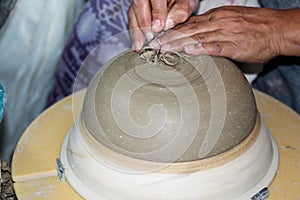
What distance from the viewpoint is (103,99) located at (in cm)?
121

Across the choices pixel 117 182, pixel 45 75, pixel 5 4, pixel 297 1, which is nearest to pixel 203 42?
pixel 117 182

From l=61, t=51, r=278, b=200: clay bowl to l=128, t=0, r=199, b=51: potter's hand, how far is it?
0.25ft

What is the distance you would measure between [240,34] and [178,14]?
150 millimetres

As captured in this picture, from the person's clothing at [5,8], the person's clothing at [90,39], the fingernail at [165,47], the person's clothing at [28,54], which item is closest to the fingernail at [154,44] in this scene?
the fingernail at [165,47]

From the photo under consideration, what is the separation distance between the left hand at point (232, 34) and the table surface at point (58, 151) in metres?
0.18

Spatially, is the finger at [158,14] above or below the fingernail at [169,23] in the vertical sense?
above

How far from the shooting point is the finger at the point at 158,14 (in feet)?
4.21

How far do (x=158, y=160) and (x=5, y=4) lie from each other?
769 millimetres

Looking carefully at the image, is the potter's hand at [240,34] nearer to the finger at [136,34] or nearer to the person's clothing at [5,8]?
Answer: the finger at [136,34]

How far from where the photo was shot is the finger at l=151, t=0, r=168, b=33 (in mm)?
1282

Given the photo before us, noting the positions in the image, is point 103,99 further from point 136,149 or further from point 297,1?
point 297,1

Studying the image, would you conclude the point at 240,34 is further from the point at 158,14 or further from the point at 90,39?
the point at 90,39

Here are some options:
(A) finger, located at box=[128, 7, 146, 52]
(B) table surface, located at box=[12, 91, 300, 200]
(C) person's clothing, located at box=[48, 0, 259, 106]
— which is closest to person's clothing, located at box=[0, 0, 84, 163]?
(C) person's clothing, located at box=[48, 0, 259, 106]

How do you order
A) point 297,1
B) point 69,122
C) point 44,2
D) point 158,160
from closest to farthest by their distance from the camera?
point 158,160, point 69,122, point 297,1, point 44,2
